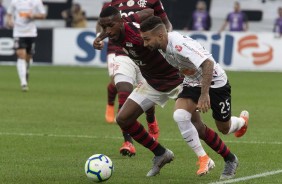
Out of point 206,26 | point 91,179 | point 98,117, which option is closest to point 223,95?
point 91,179

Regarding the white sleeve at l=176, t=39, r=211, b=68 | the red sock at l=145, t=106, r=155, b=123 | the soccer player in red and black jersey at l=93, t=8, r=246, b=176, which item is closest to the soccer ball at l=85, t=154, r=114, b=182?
the soccer player in red and black jersey at l=93, t=8, r=246, b=176

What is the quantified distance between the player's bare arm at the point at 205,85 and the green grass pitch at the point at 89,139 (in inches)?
35.1

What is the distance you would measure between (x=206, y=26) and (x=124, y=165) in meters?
21.9

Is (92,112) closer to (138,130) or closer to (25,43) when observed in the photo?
(25,43)

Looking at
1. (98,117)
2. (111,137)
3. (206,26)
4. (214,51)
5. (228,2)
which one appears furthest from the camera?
(228,2)

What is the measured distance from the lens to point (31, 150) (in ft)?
39.2

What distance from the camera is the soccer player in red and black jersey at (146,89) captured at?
387 inches

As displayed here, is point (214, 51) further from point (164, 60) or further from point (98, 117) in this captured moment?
point (164, 60)

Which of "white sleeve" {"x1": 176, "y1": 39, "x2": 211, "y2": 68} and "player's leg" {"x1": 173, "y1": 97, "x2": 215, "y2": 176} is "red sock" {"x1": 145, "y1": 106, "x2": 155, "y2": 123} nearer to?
"player's leg" {"x1": 173, "y1": 97, "x2": 215, "y2": 176}

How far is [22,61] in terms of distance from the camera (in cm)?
2178

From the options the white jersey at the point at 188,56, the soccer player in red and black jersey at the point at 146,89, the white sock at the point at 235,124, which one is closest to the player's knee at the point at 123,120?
the soccer player in red and black jersey at the point at 146,89

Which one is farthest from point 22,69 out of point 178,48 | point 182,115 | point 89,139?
point 178,48

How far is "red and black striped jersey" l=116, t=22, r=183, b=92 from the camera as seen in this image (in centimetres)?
989

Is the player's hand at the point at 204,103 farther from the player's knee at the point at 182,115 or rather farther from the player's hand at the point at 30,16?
the player's hand at the point at 30,16
